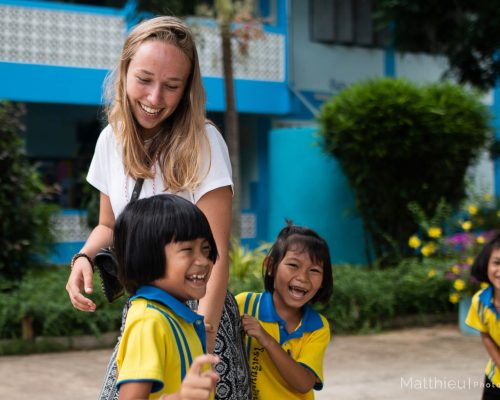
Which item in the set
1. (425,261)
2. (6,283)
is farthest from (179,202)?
(425,261)

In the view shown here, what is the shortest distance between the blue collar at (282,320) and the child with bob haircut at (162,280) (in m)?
0.90

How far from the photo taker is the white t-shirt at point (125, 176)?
2.30 meters

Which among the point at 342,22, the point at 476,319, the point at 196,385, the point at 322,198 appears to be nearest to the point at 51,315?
the point at 476,319

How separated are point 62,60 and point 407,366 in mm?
7293

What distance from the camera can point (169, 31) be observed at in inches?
90.0

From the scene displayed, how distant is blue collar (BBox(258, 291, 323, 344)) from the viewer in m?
2.96

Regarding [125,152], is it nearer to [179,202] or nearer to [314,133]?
[179,202]

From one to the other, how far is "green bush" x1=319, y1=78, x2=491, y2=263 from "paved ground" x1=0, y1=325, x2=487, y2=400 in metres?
2.36

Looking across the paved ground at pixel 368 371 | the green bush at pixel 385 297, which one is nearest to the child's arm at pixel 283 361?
the paved ground at pixel 368 371

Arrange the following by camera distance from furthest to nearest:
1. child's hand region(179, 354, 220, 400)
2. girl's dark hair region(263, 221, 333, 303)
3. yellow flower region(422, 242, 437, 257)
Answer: yellow flower region(422, 242, 437, 257), girl's dark hair region(263, 221, 333, 303), child's hand region(179, 354, 220, 400)

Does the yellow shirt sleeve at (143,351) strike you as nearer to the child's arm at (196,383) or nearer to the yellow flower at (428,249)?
the child's arm at (196,383)

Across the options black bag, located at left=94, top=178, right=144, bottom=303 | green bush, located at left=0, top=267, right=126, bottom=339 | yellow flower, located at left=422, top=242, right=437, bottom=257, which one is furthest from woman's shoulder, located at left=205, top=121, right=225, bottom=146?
yellow flower, located at left=422, top=242, right=437, bottom=257

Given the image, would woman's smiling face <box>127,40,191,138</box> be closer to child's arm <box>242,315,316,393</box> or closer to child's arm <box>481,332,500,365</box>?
child's arm <box>242,315,316,393</box>

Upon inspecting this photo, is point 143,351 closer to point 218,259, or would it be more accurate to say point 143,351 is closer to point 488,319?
point 218,259
